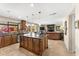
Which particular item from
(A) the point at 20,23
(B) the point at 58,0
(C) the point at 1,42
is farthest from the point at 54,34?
(B) the point at 58,0

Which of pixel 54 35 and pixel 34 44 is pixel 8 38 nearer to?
pixel 34 44

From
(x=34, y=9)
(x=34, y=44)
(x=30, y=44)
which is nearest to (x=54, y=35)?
(x=30, y=44)

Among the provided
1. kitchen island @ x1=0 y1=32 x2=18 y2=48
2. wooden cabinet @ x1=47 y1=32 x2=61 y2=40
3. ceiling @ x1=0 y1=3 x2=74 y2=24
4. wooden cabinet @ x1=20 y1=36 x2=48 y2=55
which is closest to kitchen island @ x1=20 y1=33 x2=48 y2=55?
wooden cabinet @ x1=20 y1=36 x2=48 y2=55

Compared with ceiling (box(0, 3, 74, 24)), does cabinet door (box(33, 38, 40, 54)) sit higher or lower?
lower

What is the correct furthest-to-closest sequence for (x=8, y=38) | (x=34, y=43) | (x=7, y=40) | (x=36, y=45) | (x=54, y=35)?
1. (x=54, y=35)
2. (x=8, y=38)
3. (x=7, y=40)
4. (x=34, y=43)
5. (x=36, y=45)

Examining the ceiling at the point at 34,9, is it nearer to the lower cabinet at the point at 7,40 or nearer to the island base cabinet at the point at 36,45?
the island base cabinet at the point at 36,45

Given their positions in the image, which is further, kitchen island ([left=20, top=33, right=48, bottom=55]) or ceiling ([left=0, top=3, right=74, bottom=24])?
kitchen island ([left=20, top=33, right=48, bottom=55])

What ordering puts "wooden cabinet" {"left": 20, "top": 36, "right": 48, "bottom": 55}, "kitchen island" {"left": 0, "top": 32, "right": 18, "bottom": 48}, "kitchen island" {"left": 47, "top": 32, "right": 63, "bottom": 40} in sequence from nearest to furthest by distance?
"wooden cabinet" {"left": 20, "top": 36, "right": 48, "bottom": 55} < "kitchen island" {"left": 0, "top": 32, "right": 18, "bottom": 48} < "kitchen island" {"left": 47, "top": 32, "right": 63, "bottom": 40}

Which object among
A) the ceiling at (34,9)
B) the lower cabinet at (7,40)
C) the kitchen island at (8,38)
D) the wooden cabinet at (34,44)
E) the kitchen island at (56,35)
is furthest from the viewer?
the kitchen island at (56,35)

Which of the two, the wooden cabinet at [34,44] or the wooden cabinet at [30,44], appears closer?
the wooden cabinet at [34,44]

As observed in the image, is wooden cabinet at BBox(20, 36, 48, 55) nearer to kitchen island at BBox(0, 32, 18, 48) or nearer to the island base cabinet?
the island base cabinet

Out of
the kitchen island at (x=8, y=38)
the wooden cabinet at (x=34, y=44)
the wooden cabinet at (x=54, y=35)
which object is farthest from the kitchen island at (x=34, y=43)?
the wooden cabinet at (x=54, y=35)

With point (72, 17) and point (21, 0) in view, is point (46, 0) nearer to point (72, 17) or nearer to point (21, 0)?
point (21, 0)

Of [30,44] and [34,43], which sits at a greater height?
[34,43]
